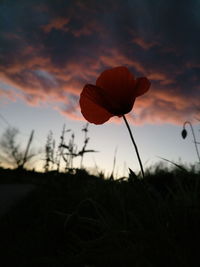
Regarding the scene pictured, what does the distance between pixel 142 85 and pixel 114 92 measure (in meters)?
0.10

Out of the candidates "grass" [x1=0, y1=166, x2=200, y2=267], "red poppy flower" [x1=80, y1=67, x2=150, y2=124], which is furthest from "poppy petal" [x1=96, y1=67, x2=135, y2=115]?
"grass" [x1=0, y1=166, x2=200, y2=267]

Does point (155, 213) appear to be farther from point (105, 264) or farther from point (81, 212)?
point (81, 212)

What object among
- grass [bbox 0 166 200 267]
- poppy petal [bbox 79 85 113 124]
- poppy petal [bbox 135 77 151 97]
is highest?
poppy petal [bbox 135 77 151 97]

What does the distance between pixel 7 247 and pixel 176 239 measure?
1.17 meters

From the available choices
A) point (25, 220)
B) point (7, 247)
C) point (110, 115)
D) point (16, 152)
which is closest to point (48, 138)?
point (25, 220)

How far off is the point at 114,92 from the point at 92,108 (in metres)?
0.10

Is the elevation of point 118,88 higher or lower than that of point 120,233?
higher

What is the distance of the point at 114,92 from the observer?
85cm

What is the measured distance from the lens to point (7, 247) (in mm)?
1564

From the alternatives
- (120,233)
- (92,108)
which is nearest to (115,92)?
(92,108)

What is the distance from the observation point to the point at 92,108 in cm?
90

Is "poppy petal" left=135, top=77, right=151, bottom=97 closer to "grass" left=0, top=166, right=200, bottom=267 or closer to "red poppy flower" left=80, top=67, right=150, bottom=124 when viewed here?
"red poppy flower" left=80, top=67, right=150, bottom=124

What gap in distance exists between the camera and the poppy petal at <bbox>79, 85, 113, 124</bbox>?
2.71 ft

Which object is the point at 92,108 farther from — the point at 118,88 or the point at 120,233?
the point at 120,233
